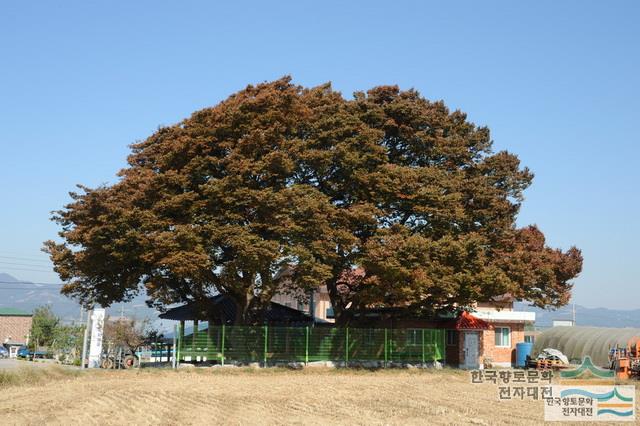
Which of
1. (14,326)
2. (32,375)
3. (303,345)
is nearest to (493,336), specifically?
(303,345)

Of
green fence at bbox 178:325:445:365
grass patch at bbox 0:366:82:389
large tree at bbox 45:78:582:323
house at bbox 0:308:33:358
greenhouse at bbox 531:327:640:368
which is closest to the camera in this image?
grass patch at bbox 0:366:82:389

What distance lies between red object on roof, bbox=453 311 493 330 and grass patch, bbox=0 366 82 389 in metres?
20.4

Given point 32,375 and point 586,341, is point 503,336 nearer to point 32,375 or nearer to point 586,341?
point 586,341

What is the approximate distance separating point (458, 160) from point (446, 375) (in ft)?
35.2

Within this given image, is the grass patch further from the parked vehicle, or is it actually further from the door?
the parked vehicle

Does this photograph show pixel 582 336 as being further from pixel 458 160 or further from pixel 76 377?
pixel 76 377

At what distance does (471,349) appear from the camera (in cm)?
3844

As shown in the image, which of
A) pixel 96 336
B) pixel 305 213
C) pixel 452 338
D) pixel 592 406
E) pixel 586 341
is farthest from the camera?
pixel 586 341

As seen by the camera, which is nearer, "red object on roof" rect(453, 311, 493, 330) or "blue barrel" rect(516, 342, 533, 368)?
"red object on roof" rect(453, 311, 493, 330)

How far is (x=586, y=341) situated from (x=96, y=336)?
30.2 metres

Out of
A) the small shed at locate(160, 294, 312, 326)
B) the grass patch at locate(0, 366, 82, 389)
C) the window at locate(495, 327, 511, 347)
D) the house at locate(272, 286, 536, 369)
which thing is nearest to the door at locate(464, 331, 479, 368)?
the house at locate(272, 286, 536, 369)

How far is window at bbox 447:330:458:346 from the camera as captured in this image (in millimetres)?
38812

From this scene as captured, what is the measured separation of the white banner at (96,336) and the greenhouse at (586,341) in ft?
93.3

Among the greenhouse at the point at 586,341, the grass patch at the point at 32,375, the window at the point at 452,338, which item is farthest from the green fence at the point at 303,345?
the greenhouse at the point at 586,341
